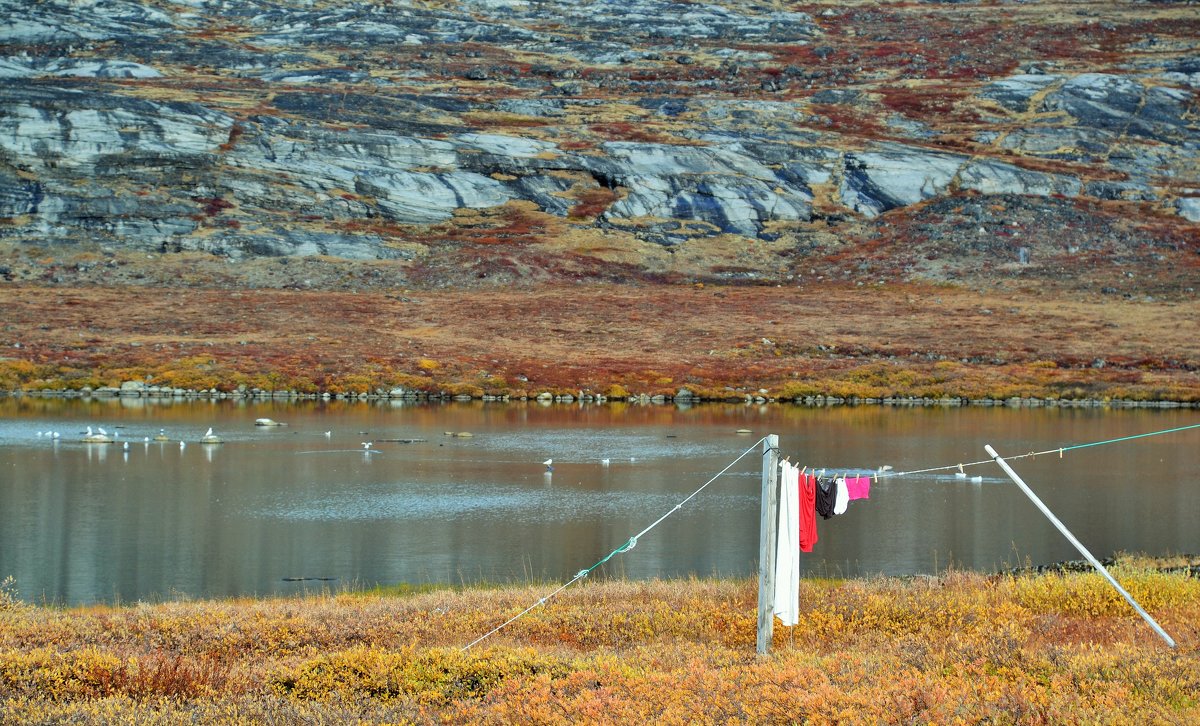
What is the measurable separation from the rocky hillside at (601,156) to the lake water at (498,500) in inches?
1756

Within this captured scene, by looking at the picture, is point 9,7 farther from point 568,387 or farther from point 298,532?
point 298,532

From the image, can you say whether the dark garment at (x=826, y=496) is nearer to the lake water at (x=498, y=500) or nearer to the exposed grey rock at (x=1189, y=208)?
the lake water at (x=498, y=500)

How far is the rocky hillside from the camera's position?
90.7m

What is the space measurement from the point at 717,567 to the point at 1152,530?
11.1 m

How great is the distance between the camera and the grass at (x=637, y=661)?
25.5 ft

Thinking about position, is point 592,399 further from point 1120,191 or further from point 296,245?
point 1120,191

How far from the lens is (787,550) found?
10.7m

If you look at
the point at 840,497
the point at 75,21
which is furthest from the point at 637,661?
the point at 75,21

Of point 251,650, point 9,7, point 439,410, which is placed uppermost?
point 9,7

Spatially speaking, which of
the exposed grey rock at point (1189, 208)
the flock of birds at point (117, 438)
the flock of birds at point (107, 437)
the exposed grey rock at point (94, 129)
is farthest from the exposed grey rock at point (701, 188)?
the flock of birds at point (117, 438)

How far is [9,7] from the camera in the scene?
145875mm

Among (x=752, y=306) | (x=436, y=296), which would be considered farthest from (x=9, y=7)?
(x=752, y=306)

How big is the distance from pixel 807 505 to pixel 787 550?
41.2 inches

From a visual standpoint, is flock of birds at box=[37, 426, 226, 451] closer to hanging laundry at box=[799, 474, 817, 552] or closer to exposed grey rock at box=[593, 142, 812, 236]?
hanging laundry at box=[799, 474, 817, 552]
